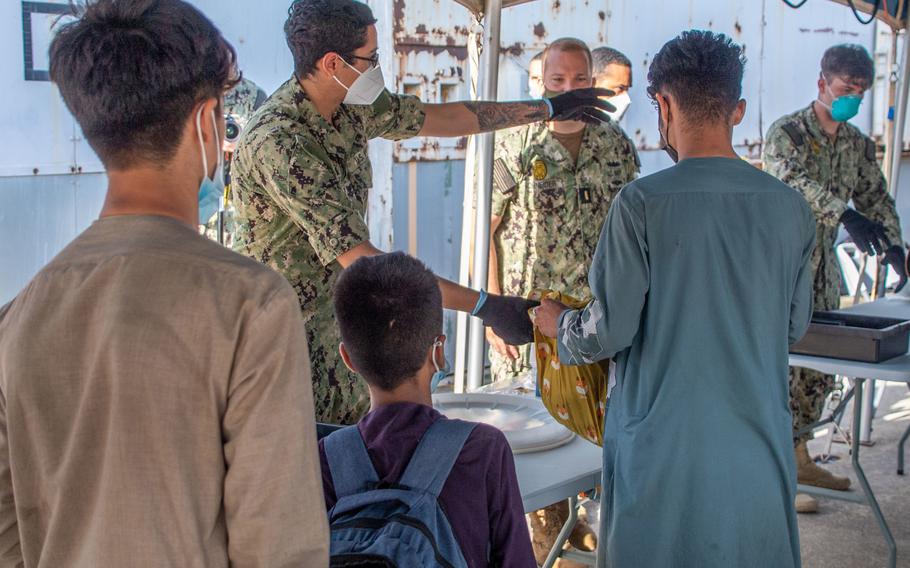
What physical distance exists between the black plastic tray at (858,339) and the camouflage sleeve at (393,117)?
4.50 feet

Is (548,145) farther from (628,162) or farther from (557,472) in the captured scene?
(557,472)

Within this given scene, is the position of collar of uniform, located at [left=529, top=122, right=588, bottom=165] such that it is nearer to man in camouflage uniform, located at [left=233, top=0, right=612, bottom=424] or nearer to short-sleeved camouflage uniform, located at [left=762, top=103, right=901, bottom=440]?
short-sleeved camouflage uniform, located at [left=762, top=103, right=901, bottom=440]

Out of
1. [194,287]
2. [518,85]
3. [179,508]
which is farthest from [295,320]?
[518,85]

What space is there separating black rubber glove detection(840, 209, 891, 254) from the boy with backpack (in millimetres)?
2749

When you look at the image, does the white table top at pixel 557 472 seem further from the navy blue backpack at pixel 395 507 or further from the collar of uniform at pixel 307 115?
the collar of uniform at pixel 307 115

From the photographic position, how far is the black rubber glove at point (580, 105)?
9.91 ft

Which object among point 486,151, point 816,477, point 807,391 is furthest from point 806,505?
point 486,151

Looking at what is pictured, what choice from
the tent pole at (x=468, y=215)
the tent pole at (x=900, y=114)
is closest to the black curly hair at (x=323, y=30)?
the tent pole at (x=468, y=215)

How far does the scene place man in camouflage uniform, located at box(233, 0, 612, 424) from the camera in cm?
213

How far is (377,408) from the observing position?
151 cm

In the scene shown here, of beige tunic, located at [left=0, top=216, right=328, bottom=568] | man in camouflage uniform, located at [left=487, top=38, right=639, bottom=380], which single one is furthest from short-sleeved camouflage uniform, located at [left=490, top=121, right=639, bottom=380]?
beige tunic, located at [left=0, top=216, right=328, bottom=568]

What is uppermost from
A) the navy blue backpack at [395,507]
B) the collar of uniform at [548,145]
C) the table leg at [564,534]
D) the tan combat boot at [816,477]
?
the collar of uniform at [548,145]

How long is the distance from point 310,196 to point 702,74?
3.03 ft

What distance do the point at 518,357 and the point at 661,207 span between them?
1868 millimetres
